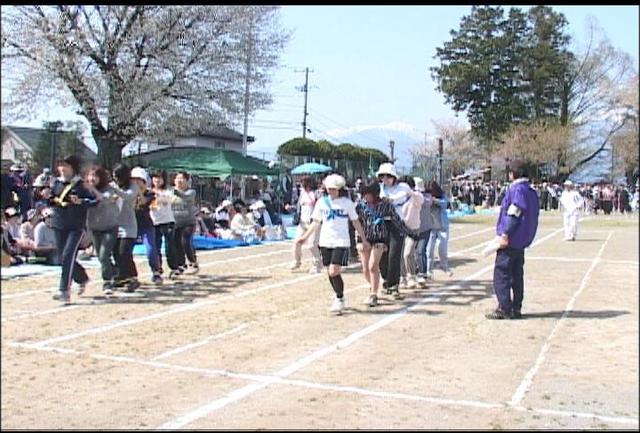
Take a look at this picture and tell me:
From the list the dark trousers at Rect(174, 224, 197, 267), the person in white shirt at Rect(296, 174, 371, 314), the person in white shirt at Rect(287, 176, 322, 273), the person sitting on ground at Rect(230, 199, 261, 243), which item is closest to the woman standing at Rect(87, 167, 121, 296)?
the person in white shirt at Rect(296, 174, 371, 314)

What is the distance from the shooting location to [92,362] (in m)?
6.03

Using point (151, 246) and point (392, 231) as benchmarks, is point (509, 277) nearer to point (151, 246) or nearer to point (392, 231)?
point (392, 231)

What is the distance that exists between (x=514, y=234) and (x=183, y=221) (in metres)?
5.79

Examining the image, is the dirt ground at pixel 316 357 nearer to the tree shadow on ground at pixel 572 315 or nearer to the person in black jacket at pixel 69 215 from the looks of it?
the tree shadow on ground at pixel 572 315

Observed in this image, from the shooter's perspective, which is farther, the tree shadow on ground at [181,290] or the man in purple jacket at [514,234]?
the tree shadow on ground at [181,290]

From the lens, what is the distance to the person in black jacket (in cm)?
→ 294

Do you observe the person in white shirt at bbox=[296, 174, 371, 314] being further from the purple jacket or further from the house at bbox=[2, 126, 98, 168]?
the house at bbox=[2, 126, 98, 168]

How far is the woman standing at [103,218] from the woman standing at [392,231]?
9.99 feet

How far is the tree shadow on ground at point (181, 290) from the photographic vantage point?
879 centimetres

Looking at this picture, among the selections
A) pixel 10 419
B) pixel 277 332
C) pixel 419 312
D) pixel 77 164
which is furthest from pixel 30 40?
pixel 419 312

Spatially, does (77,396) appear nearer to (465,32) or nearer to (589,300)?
(465,32)

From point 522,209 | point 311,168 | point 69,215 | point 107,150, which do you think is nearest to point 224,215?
point 311,168

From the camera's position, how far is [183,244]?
11.2 meters

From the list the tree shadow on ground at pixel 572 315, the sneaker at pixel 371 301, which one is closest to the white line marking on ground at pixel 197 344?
the sneaker at pixel 371 301
